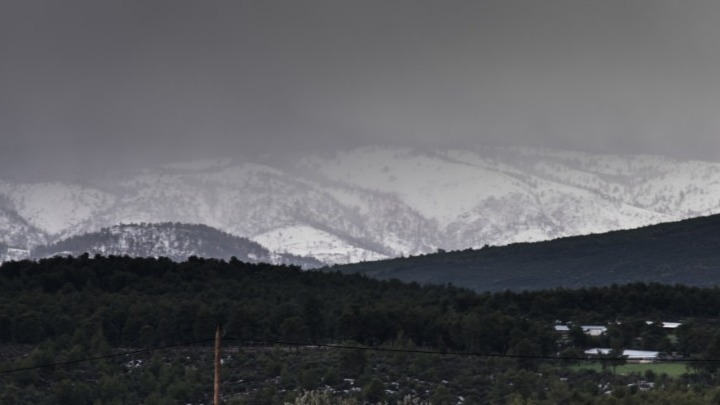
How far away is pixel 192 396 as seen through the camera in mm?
188625

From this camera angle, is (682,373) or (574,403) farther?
(682,373)

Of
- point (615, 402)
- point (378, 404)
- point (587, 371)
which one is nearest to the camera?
point (615, 402)

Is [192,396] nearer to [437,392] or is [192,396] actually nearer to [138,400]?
[138,400]

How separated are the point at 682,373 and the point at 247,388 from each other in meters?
45.0

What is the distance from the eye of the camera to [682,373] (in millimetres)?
191625

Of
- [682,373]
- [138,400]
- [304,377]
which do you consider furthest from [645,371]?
[138,400]

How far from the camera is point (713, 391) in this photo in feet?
517

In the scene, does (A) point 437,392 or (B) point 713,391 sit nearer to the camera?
(B) point 713,391

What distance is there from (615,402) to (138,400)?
56590mm

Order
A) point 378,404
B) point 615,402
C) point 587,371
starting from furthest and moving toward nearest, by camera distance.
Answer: point 587,371 < point 378,404 < point 615,402

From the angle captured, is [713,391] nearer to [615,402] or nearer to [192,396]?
[615,402]

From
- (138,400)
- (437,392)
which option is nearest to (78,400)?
(138,400)

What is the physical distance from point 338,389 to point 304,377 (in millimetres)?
4169

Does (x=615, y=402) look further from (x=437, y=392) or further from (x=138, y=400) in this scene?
(x=138, y=400)
